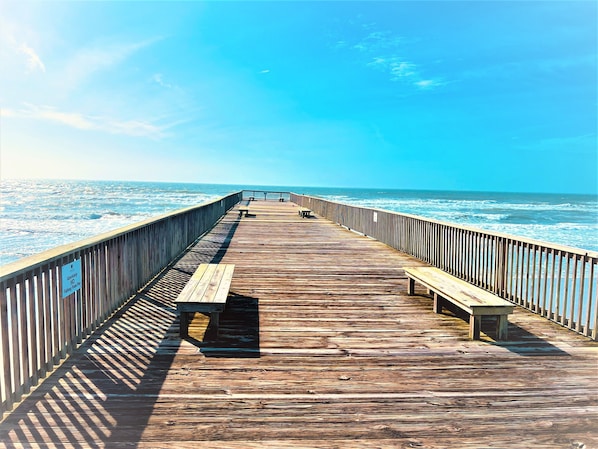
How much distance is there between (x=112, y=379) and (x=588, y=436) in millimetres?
3240

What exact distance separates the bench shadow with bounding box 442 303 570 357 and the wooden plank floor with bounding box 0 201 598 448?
0.02 metres

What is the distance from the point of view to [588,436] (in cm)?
256

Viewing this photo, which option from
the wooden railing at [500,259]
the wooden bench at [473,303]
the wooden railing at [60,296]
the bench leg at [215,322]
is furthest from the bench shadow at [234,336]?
the wooden railing at [500,259]

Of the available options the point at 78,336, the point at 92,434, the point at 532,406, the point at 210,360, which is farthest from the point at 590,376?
the point at 78,336

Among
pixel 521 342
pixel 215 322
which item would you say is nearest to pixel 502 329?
pixel 521 342

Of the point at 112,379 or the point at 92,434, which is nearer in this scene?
the point at 92,434

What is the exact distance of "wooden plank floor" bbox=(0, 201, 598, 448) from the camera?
2.52 meters

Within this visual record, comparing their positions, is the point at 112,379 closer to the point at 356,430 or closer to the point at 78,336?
the point at 78,336

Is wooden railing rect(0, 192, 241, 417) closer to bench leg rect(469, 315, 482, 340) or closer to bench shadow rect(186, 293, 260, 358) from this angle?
bench shadow rect(186, 293, 260, 358)

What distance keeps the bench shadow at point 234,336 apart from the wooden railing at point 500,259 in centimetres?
323

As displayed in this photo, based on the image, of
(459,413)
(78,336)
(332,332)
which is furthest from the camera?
(332,332)

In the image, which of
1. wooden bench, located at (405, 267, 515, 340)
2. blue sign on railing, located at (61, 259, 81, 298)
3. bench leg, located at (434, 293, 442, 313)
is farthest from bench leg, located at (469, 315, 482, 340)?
blue sign on railing, located at (61, 259, 81, 298)

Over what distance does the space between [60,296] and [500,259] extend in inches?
204

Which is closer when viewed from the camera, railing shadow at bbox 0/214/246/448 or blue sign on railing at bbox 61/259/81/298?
railing shadow at bbox 0/214/246/448
